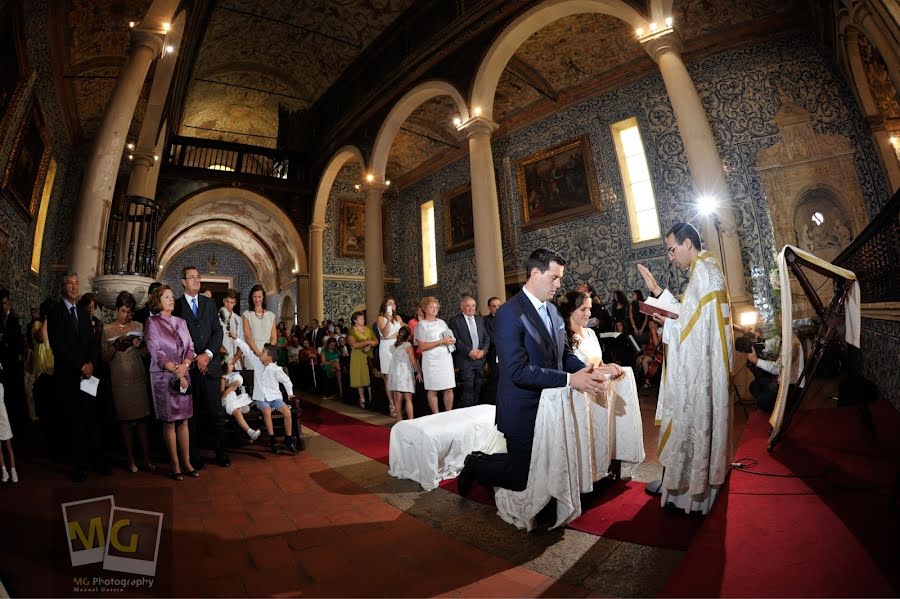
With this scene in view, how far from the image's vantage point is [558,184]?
36.2 feet

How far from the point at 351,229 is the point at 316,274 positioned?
2.65 m

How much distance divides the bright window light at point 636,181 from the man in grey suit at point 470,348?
611 centimetres

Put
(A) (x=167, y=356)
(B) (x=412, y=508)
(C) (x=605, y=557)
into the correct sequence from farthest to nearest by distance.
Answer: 1. (A) (x=167, y=356)
2. (B) (x=412, y=508)
3. (C) (x=605, y=557)

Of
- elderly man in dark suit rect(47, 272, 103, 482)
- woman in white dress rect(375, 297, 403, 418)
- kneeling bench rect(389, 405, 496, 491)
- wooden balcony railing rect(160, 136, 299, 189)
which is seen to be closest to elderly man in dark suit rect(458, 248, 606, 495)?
kneeling bench rect(389, 405, 496, 491)

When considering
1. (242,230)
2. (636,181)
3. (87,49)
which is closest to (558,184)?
(636,181)

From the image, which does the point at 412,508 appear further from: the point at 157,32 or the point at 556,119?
the point at 556,119

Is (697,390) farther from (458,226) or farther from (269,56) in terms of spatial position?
(269,56)

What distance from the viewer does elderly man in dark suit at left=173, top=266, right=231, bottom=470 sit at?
149 inches

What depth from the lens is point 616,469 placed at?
3010 millimetres

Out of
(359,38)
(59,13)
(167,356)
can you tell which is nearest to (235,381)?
(167,356)

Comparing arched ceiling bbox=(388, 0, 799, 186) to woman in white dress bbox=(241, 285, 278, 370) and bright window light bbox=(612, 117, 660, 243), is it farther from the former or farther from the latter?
woman in white dress bbox=(241, 285, 278, 370)

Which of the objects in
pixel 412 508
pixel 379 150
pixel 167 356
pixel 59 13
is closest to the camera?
pixel 412 508

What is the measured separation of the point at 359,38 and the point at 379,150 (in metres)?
3.40

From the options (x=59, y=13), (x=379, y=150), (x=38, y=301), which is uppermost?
(x=59, y=13)
